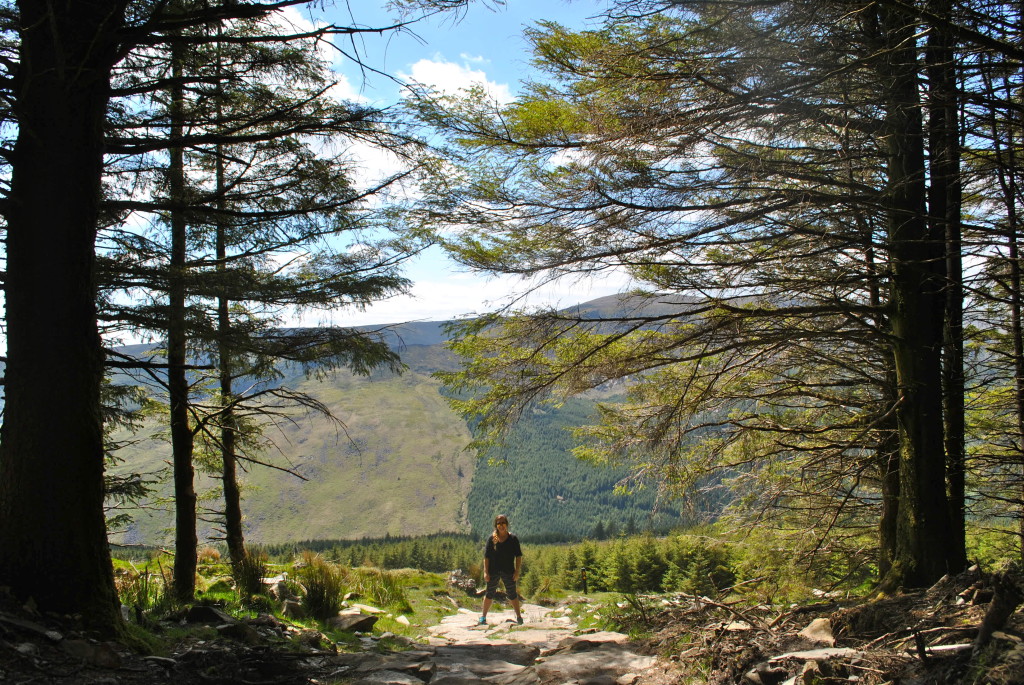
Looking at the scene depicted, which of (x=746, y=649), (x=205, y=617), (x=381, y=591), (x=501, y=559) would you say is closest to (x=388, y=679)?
(x=205, y=617)

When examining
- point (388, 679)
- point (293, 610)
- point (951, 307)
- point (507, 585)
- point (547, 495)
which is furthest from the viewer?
point (547, 495)

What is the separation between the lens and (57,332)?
3.98 m

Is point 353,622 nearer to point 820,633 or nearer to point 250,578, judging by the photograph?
point 250,578

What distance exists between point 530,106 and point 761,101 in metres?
2.38

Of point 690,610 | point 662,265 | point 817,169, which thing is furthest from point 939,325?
point 690,610

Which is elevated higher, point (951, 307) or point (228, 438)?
point (951, 307)

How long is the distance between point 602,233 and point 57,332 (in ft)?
14.5

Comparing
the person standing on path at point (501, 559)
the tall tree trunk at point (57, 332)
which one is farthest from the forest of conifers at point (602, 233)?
the person standing on path at point (501, 559)

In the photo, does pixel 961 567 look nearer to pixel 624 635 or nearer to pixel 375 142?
pixel 624 635

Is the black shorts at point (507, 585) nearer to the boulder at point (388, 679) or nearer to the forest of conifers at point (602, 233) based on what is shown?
the forest of conifers at point (602, 233)

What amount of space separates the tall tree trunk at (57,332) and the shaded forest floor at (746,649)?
0.28 m

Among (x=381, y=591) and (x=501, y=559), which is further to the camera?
(x=381, y=591)

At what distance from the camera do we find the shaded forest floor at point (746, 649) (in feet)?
9.82

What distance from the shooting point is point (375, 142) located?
575cm
